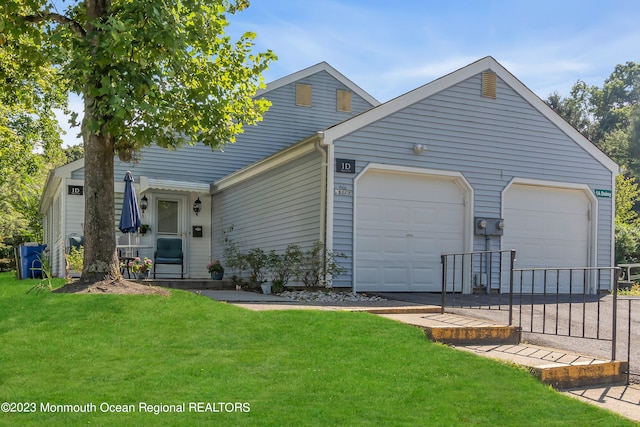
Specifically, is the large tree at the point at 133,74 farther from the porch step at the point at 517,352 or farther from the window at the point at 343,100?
the window at the point at 343,100

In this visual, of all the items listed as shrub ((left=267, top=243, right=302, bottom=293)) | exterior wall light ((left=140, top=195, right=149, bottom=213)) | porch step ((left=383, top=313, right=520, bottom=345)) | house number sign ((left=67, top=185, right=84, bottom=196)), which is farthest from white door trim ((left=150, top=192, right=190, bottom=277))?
porch step ((left=383, top=313, right=520, bottom=345))

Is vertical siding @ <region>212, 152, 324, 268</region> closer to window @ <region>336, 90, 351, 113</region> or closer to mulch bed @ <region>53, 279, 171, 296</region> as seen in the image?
mulch bed @ <region>53, 279, 171, 296</region>

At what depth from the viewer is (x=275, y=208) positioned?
40.4 ft

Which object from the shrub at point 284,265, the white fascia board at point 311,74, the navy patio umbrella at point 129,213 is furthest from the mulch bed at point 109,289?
the white fascia board at point 311,74

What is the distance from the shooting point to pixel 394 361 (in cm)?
539

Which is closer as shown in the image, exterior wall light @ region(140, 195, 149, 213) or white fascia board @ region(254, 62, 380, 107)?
exterior wall light @ region(140, 195, 149, 213)

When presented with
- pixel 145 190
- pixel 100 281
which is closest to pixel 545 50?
pixel 145 190

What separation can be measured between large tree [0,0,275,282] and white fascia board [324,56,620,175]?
158 cm

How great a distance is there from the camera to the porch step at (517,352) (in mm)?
5391

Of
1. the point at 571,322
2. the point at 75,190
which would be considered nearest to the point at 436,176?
the point at 571,322

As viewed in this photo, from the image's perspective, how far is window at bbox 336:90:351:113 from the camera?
54.9ft

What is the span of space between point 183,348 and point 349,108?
12303mm

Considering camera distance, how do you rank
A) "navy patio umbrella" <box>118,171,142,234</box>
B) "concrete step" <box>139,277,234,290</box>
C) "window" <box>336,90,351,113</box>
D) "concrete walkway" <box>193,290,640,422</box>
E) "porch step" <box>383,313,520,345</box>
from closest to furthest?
1. "concrete walkway" <box>193,290,640,422</box>
2. "porch step" <box>383,313,520,345</box>
3. "concrete step" <box>139,277,234,290</box>
4. "navy patio umbrella" <box>118,171,142,234</box>
5. "window" <box>336,90,351,113</box>

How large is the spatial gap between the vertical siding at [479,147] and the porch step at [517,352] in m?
3.52
